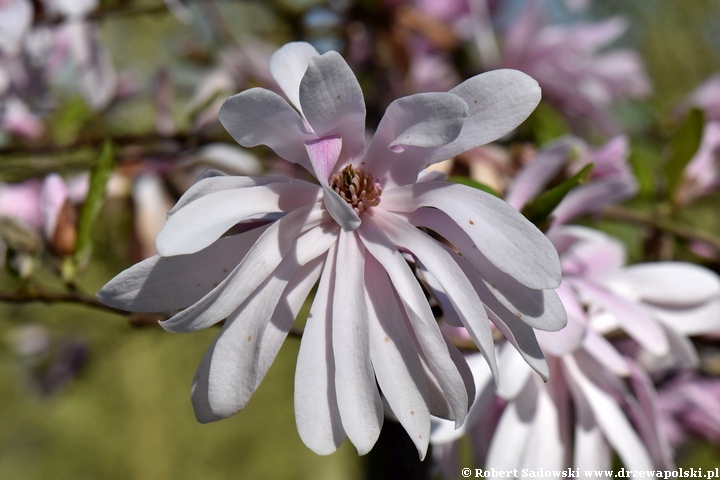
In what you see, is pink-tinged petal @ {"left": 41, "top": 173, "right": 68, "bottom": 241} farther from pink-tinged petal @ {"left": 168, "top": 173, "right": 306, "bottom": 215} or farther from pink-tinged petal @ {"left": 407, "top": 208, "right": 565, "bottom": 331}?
pink-tinged petal @ {"left": 407, "top": 208, "right": 565, "bottom": 331}

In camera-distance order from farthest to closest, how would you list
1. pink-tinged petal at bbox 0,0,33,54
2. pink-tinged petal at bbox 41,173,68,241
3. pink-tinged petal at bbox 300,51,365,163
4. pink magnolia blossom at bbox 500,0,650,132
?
pink magnolia blossom at bbox 500,0,650,132 < pink-tinged petal at bbox 0,0,33,54 < pink-tinged petal at bbox 41,173,68,241 < pink-tinged petal at bbox 300,51,365,163

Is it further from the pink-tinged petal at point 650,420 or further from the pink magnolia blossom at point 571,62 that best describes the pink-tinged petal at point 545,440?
the pink magnolia blossom at point 571,62

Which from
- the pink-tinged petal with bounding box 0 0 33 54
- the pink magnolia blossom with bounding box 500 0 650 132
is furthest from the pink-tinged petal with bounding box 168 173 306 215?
the pink magnolia blossom with bounding box 500 0 650 132

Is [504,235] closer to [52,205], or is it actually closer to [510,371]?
[510,371]

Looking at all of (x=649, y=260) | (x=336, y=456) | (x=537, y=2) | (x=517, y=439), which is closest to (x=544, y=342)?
(x=517, y=439)

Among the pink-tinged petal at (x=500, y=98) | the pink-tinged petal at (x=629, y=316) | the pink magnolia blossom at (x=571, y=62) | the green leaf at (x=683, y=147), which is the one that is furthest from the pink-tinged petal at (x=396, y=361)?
the pink magnolia blossom at (x=571, y=62)

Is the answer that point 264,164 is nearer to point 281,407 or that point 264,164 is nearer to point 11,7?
point 11,7

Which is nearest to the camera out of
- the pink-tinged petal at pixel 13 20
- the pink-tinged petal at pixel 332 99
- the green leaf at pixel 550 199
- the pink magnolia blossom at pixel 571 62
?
the pink-tinged petal at pixel 332 99
